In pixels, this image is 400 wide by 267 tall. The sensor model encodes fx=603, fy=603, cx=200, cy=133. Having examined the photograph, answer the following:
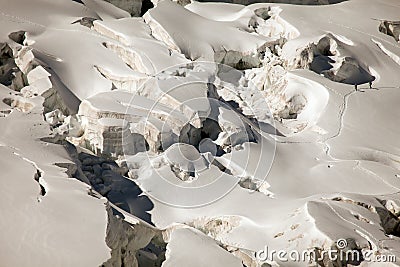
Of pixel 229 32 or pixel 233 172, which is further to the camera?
pixel 229 32

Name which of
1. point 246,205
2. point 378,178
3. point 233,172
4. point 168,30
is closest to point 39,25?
point 168,30

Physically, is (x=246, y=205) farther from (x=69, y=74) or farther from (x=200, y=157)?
(x=69, y=74)

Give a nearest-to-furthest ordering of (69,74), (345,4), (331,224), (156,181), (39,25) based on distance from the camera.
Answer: (331,224), (156,181), (69,74), (39,25), (345,4)

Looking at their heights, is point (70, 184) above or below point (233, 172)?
above

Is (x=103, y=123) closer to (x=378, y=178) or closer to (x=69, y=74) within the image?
(x=69, y=74)

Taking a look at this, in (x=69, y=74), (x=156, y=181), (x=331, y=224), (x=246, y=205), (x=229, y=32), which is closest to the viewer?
(x=331, y=224)

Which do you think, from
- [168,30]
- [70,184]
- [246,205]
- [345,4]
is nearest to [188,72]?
[168,30]
